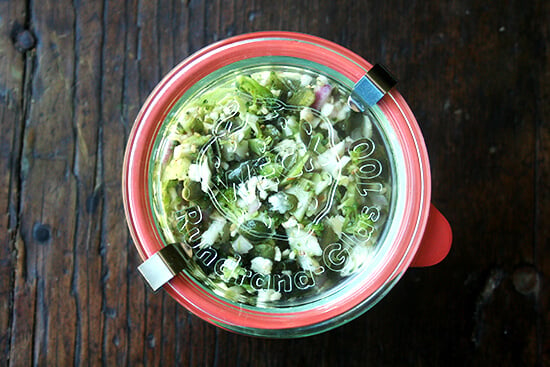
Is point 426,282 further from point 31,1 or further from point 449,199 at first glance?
point 31,1

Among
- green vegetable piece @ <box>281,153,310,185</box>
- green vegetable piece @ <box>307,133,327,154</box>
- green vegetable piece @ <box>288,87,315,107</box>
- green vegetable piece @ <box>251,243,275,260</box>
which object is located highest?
green vegetable piece @ <box>288,87,315,107</box>

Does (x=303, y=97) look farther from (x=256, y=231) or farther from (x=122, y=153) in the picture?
(x=122, y=153)

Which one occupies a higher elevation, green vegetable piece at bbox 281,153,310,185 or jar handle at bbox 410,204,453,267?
green vegetable piece at bbox 281,153,310,185

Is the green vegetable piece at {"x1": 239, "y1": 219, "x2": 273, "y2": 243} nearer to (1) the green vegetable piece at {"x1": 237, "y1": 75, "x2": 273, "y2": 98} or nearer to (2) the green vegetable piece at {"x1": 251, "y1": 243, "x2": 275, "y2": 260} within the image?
(2) the green vegetable piece at {"x1": 251, "y1": 243, "x2": 275, "y2": 260}

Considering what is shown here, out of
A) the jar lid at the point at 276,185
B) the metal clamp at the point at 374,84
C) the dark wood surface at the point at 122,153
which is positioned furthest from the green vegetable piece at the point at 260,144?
the dark wood surface at the point at 122,153

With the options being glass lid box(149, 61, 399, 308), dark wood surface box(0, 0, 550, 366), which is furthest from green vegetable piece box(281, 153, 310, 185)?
dark wood surface box(0, 0, 550, 366)

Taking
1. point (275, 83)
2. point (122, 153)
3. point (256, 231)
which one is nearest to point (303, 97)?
point (275, 83)

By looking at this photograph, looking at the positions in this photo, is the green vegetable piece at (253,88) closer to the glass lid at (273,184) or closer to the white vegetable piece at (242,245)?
the glass lid at (273,184)
